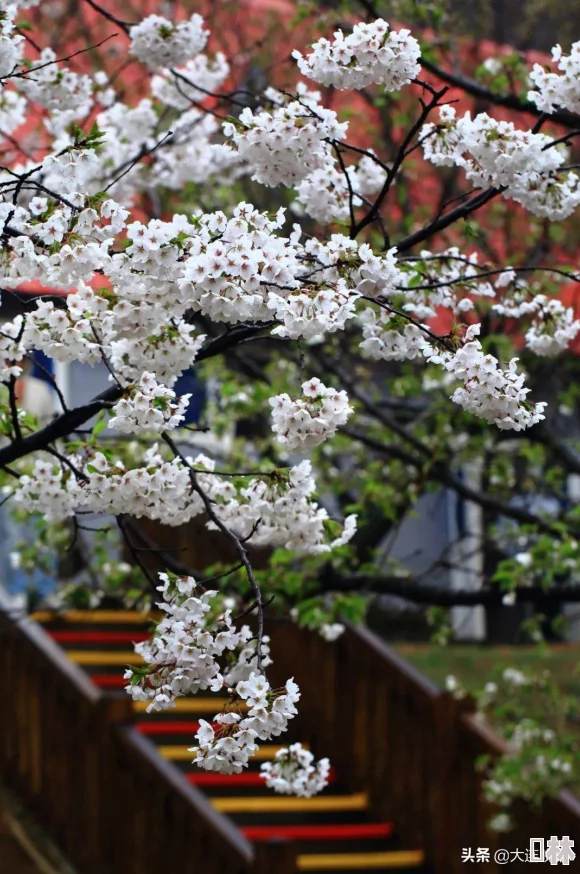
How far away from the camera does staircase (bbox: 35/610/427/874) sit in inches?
302

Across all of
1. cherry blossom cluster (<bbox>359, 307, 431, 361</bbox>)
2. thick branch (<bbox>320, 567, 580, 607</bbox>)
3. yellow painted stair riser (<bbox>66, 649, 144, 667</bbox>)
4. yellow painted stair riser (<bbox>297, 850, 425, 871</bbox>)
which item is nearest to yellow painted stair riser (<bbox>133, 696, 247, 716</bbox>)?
yellow painted stair riser (<bbox>66, 649, 144, 667</bbox>)

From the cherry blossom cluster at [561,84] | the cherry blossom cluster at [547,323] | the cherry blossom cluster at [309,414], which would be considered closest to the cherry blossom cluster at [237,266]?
the cherry blossom cluster at [309,414]

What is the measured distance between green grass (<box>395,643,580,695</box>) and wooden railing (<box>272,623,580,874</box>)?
16.8 ft

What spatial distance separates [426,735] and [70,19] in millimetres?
7618

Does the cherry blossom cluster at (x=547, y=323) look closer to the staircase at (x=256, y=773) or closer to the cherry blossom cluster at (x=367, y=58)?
the cherry blossom cluster at (x=367, y=58)

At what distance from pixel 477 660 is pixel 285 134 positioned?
11671mm

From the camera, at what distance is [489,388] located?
114 inches

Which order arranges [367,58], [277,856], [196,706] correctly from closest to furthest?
[367,58] → [277,856] → [196,706]

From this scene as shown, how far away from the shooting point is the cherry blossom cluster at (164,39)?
4.50 meters

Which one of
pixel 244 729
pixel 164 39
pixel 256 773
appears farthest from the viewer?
pixel 256 773

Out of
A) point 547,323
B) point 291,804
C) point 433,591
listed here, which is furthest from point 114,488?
point 291,804

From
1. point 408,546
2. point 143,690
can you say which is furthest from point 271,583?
point 408,546

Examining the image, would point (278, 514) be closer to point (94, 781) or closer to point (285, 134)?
point (285, 134)

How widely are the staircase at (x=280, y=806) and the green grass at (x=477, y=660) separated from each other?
5.25 m
